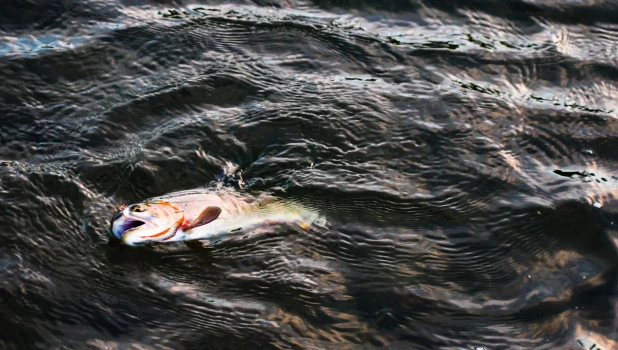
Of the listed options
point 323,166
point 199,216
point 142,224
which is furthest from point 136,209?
point 323,166

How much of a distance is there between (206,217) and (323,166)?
1244 millimetres

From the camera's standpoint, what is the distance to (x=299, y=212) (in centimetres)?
542

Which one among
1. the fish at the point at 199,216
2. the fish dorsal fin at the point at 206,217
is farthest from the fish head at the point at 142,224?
the fish dorsal fin at the point at 206,217

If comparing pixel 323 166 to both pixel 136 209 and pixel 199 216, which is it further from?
pixel 136 209

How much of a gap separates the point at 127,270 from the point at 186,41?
304 cm

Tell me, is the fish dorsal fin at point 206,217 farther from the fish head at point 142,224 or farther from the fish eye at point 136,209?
the fish eye at point 136,209

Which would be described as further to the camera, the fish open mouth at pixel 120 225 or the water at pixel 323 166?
the fish open mouth at pixel 120 225

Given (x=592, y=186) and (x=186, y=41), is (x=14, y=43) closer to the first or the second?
(x=186, y=41)

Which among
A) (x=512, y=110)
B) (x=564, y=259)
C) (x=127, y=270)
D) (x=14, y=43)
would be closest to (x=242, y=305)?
(x=127, y=270)

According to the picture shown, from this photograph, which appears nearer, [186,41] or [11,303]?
[11,303]

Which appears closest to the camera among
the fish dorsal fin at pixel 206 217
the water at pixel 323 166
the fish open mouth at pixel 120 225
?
the water at pixel 323 166

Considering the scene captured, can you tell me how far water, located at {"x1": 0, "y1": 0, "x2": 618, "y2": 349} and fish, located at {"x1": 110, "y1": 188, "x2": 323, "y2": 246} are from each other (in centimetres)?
12

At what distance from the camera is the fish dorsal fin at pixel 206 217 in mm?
4930

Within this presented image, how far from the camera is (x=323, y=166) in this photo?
19.3 feet
